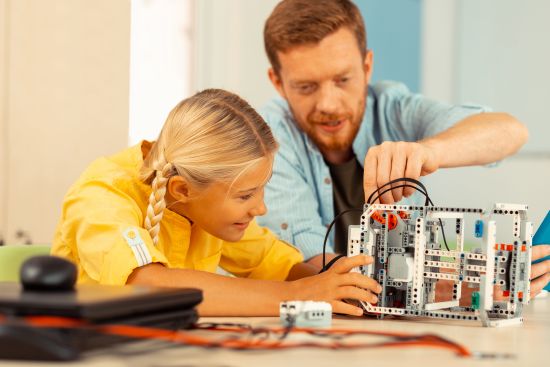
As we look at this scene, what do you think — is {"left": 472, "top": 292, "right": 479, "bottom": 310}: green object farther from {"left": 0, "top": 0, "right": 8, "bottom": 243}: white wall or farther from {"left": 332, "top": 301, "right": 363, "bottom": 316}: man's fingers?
{"left": 0, "top": 0, "right": 8, "bottom": 243}: white wall

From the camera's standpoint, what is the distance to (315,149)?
2.59m

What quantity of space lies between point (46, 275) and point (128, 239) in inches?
18.7

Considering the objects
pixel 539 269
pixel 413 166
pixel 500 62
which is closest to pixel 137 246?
pixel 413 166

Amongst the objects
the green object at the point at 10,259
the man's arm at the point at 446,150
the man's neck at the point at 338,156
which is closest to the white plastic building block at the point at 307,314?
the man's arm at the point at 446,150

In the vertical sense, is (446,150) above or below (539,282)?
above

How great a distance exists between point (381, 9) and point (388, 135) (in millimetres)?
1538

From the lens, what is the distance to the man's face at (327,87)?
242 cm

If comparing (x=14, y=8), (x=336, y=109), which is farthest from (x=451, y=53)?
(x=14, y=8)

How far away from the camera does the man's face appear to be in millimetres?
2422

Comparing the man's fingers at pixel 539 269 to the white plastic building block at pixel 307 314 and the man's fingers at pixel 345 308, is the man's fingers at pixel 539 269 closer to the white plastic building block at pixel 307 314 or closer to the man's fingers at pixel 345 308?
the man's fingers at pixel 345 308

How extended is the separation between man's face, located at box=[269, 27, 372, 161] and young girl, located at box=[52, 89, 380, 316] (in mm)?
694

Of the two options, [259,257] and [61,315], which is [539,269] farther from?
[61,315]

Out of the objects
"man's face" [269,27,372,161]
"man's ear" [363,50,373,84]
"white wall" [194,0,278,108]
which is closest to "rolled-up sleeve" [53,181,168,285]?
"man's face" [269,27,372,161]

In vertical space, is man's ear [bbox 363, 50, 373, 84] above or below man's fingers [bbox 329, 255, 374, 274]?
above
